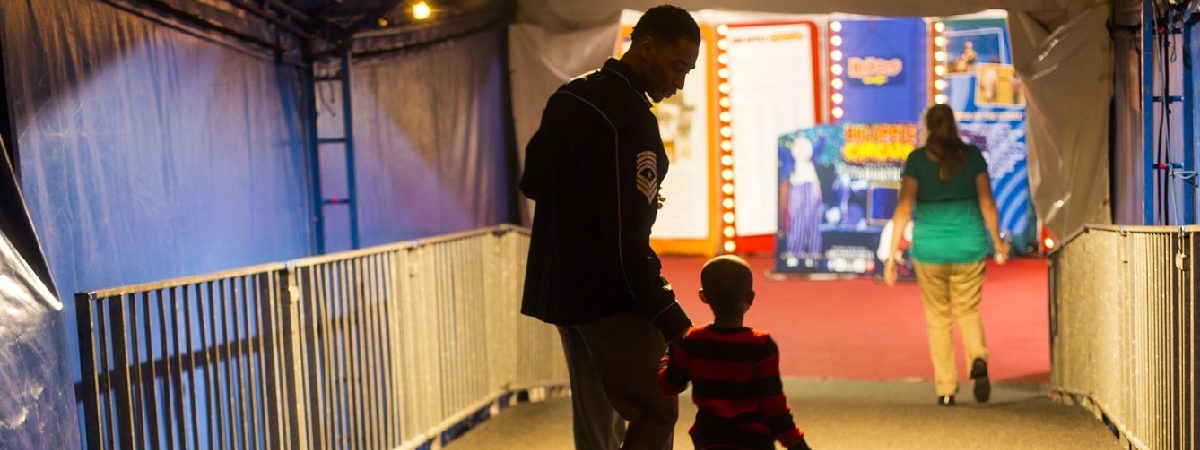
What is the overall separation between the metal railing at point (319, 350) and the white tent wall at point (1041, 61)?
1.33 meters

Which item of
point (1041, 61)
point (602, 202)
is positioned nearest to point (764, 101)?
point (1041, 61)

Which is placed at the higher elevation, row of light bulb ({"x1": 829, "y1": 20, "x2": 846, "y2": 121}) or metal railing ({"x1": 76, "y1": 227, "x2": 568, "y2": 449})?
row of light bulb ({"x1": 829, "y1": 20, "x2": 846, "y2": 121})

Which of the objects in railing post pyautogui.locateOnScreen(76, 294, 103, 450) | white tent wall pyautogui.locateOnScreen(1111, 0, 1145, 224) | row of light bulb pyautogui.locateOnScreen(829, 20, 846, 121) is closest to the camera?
railing post pyautogui.locateOnScreen(76, 294, 103, 450)

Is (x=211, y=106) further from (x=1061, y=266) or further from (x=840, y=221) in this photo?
(x=840, y=221)

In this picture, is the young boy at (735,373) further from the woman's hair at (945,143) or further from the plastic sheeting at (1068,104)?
the plastic sheeting at (1068,104)

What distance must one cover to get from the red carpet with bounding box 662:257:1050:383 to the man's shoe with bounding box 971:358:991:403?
109cm

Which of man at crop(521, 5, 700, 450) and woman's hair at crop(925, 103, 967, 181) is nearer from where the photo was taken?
man at crop(521, 5, 700, 450)

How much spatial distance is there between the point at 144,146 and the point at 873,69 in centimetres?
1082

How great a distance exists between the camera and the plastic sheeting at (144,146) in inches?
159

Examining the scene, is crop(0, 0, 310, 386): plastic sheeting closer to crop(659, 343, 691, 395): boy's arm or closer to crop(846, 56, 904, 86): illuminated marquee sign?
crop(659, 343, 691, 395): boy's arm

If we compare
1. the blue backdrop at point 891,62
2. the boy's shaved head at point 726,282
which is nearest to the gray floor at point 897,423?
the boy's shaved head at point 726,282

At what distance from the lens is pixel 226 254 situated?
215 inches

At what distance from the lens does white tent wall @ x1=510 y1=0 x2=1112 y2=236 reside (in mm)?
6879

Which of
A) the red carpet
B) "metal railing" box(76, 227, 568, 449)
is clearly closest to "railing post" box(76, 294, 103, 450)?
"metal railing" box(76, 227, 568, 449)
